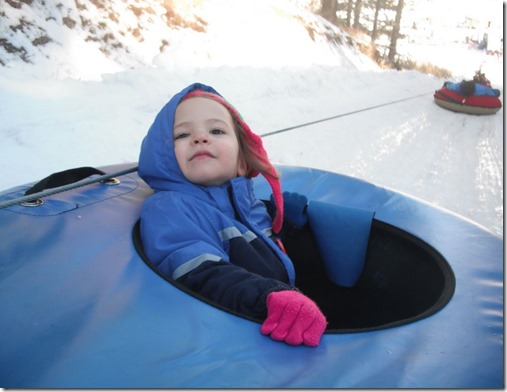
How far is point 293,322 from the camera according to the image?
2.85 ft

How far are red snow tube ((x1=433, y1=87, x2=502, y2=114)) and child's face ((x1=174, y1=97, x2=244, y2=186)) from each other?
5736 mm

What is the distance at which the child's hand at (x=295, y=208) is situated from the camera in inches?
68.8

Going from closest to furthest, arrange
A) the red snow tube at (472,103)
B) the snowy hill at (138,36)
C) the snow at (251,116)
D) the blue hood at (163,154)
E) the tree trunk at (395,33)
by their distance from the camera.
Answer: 1. the blue hood at (163,154)
2. the snow at (251,116)
3. the snowy hill at (138,36)
4. the red snow tube at (472,103)
5. the tree trunk at (395,33)

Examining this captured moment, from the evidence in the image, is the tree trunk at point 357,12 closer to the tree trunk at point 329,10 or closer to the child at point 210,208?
the tree trunk at point 329,10

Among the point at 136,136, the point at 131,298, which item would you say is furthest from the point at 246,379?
the point at 136,136

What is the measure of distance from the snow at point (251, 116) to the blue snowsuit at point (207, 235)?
56.7 inches

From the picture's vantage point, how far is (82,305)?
913mm

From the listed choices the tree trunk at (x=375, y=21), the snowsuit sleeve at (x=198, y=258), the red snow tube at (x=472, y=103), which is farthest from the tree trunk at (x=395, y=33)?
the snowsuit sleeve at (x=198, y=258)

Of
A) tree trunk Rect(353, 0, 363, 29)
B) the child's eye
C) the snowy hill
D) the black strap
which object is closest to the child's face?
the child's eye

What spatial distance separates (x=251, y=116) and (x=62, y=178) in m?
3.09

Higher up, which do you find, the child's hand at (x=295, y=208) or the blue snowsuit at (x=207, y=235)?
the blue snowsuit at (x=207, y=235)

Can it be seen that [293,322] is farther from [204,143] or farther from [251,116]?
[251,116]

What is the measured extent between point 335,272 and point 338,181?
46cm

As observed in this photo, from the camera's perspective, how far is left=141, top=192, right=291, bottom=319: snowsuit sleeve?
0.96 m
